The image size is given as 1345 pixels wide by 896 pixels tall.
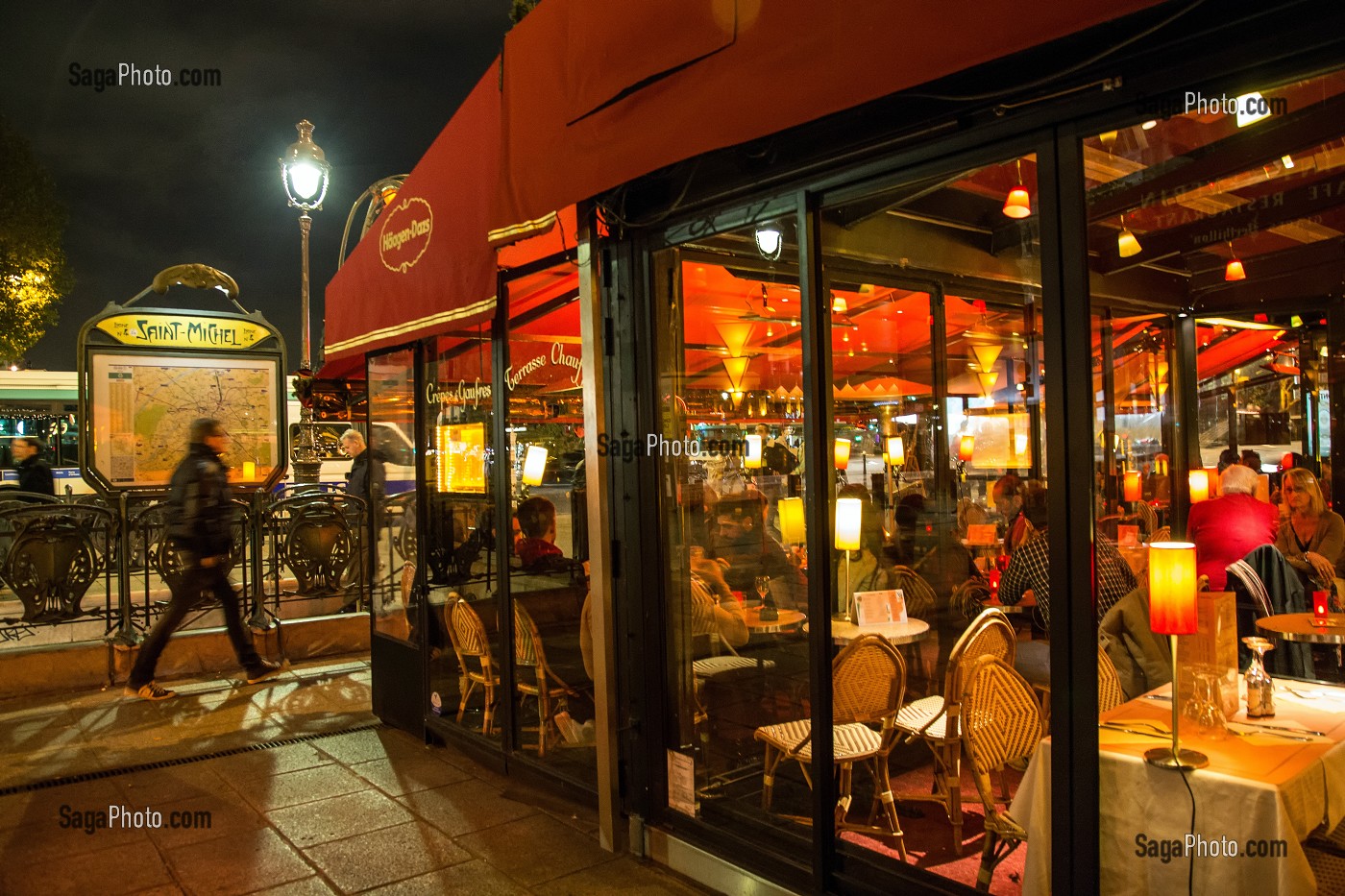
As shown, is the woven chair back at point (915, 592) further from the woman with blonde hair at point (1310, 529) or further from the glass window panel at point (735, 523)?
the woman with blonde hair at point (1310, 529)

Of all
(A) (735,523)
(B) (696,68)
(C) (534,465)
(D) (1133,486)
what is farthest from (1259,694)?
(D) (1133,486)

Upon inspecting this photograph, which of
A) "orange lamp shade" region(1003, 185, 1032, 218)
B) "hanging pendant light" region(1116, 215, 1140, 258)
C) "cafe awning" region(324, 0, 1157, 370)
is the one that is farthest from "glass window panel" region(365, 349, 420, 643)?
"hanging pendant light" region(1116, 215, 1140, 258)

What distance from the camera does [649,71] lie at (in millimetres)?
3664

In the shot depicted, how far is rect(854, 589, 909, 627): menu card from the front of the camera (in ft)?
18.9

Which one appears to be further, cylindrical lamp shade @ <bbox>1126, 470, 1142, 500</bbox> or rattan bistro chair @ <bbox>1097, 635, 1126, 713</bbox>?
cylindrical lamp shade @ <bbox>1126, 470, 1142, 500</bbox>

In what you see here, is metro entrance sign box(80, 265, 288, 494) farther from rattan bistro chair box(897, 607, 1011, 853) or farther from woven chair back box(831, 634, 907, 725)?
rattan bistro chair box(897, 607, 1011, 853)

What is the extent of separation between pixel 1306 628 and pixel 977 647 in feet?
7.38

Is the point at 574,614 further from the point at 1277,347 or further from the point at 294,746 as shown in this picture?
the point at 1277,347

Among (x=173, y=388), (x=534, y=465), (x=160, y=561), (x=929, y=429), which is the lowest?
(x=160, y=561)

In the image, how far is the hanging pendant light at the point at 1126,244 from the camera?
23.2 ft

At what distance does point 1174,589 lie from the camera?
2967 millimetres

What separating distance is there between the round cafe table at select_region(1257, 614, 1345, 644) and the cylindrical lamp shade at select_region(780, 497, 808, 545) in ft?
9.07

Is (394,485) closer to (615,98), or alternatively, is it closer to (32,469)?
(615,98)

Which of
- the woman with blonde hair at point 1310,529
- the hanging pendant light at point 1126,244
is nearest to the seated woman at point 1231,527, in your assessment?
the woman with blonde hair at point 1310,529
